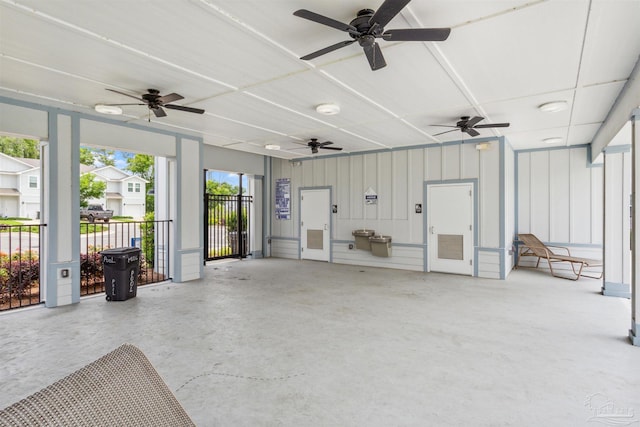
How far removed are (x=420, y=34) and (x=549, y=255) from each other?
255 inches

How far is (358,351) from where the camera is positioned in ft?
11.2

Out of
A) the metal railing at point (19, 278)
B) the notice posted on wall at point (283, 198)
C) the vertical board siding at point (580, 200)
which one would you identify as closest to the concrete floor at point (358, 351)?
the metal railing at point (19, 278)

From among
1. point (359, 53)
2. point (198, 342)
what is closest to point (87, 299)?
point (198, 342)

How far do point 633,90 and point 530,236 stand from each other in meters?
4.89

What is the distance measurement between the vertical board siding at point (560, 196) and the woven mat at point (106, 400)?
900 cm

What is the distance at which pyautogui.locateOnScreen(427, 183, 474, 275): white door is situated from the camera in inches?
284

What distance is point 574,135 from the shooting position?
22.0 feet

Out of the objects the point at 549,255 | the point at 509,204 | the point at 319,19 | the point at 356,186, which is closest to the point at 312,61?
the point at 319,19

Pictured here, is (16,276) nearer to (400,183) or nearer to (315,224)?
(315,224)

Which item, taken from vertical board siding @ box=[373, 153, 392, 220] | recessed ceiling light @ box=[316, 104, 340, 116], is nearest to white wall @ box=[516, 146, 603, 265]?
vertical board siding @ box=[373, 153, 392, 220]

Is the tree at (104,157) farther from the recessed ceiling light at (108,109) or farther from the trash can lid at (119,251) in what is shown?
the recessed ceiling light at (108,109)

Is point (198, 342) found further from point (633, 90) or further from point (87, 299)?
point (633, 90)

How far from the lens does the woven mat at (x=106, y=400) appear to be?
85 centimetres

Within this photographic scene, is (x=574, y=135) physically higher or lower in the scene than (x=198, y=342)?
higher
